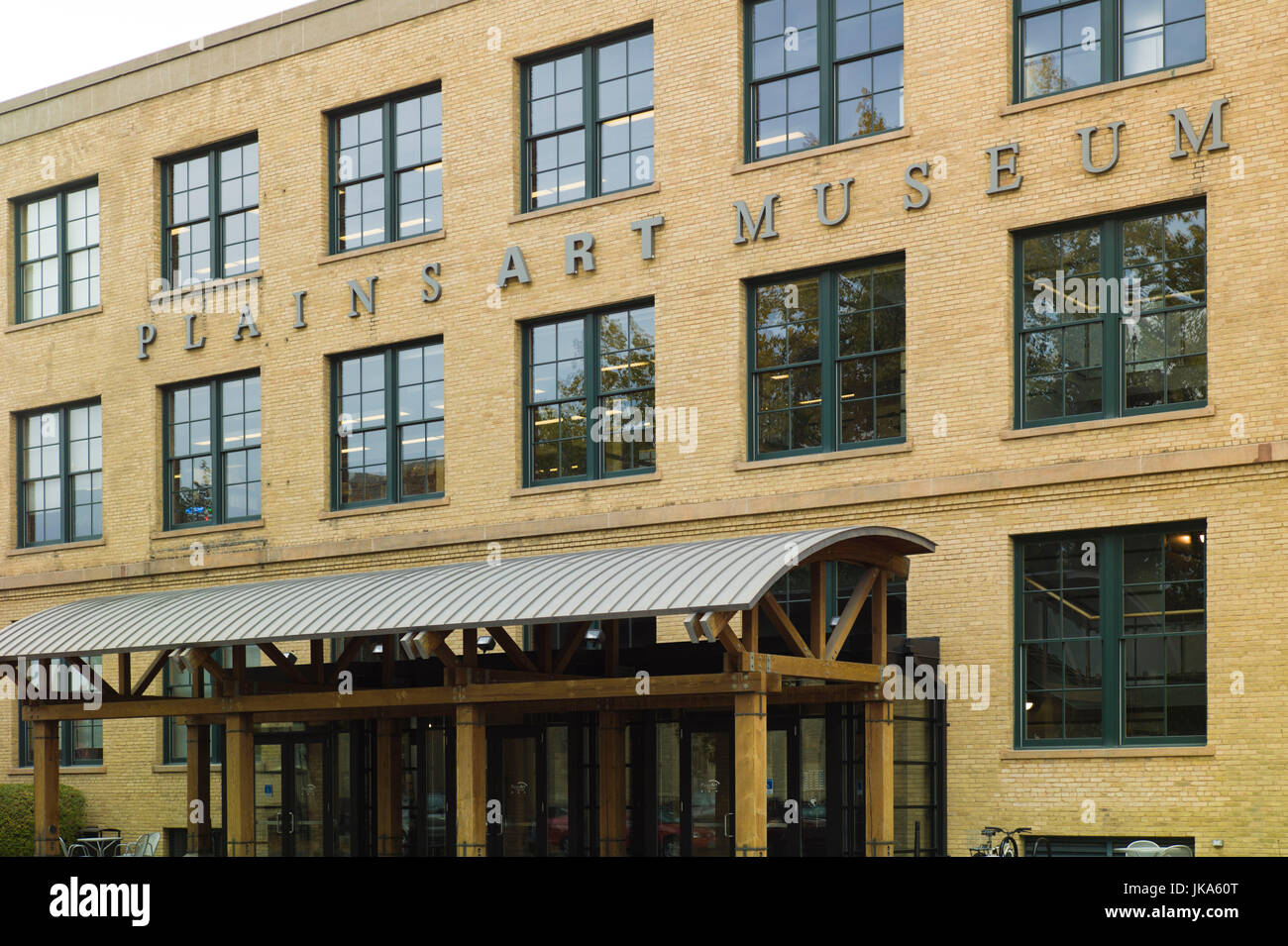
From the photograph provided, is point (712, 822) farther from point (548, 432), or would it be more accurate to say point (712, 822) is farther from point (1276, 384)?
point (1276, 384)

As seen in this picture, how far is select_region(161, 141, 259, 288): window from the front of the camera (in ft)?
88.0

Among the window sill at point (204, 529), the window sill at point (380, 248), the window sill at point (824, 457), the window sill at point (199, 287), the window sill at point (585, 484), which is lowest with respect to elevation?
the window sill at point (204, 529)

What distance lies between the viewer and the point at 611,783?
66.9 feet

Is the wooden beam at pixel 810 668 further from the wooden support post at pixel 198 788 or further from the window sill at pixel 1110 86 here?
the wooden support post at pixel 198 788

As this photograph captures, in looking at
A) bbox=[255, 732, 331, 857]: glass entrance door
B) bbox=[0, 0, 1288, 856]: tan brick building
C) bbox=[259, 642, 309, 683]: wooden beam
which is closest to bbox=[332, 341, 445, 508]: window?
bbox=[0, 0, 1288, 856]: tan brick building

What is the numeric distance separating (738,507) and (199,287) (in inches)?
450

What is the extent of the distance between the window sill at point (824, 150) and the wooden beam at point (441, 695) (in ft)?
23.4

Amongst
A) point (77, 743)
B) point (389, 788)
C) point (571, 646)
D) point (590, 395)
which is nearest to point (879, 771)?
point (571, 646)

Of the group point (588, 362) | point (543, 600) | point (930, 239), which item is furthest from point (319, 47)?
point (543, 600)

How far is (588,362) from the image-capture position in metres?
22.8

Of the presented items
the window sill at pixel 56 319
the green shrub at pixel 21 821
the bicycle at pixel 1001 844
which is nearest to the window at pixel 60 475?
the window sill at pixel 56 319

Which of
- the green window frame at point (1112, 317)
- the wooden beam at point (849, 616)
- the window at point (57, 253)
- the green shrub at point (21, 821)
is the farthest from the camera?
the window at point (57, 253)

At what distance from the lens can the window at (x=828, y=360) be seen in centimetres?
2027

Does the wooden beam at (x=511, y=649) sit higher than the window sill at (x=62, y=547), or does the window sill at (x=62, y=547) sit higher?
the window sill at (x=62, y=547)
